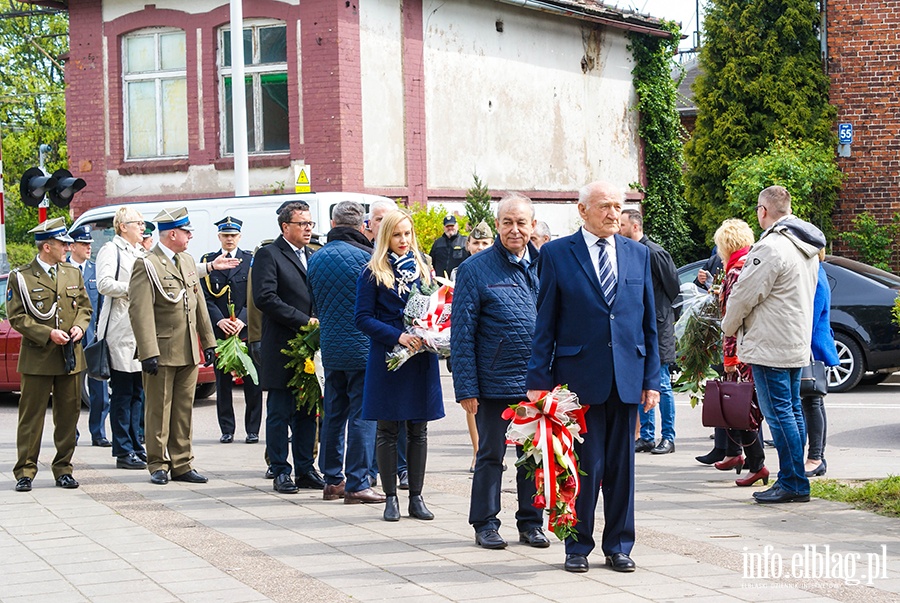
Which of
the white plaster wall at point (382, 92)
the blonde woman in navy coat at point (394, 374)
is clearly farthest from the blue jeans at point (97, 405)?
the white plaster wall at point (382, 92)

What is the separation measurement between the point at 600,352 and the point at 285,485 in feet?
12.2

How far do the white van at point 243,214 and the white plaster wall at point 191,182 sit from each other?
196 inches

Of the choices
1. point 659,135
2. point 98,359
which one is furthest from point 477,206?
point 98,359

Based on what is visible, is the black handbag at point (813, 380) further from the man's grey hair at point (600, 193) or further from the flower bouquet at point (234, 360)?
the flower bouquet at point (234, 360)

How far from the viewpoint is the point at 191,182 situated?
24.7m

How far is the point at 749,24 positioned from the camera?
25.0 m

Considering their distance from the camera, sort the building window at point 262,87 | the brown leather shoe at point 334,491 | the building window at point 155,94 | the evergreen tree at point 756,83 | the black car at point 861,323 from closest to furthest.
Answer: the brown leather shoe at point 334,491 < the black car at point 861,323 < the building window at point 262,87 < the evergreen tree at point 756,83 < the building window at point 155,94

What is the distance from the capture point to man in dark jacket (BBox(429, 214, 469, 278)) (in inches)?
858

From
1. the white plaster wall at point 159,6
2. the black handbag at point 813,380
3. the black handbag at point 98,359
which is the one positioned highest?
the white plaster wall at point 159,6

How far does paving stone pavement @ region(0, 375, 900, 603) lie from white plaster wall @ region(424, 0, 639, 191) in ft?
52.6

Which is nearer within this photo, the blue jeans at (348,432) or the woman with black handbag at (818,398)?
the blue jeans at (348,432)

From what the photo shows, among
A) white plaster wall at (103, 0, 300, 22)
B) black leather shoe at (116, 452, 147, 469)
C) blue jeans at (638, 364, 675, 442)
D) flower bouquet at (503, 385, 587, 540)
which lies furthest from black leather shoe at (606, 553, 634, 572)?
white plaster wall at (103, 0, 300, 22)

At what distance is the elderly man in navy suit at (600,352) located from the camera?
698cm

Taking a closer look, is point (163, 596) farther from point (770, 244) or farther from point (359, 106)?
point (359, 106)
